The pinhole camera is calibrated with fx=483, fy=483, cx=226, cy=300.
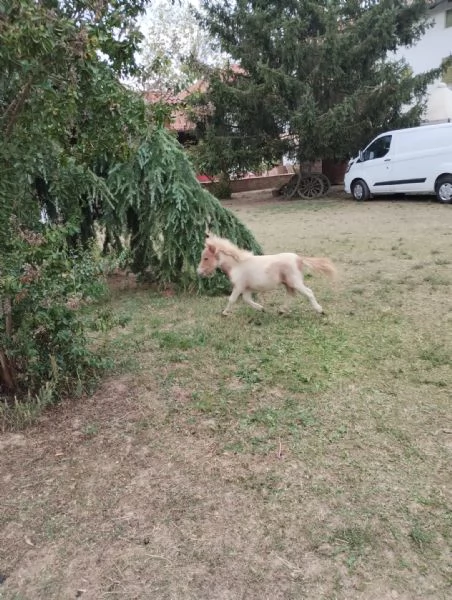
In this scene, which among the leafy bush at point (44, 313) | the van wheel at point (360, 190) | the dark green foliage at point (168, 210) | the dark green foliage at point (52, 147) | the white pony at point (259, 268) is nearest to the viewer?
the dark green foliage at point (52, 147)

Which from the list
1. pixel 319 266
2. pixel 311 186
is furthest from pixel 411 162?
pixel 319 266

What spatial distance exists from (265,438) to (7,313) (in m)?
1.82

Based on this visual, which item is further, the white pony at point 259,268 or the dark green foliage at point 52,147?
the white pony at point 259,268

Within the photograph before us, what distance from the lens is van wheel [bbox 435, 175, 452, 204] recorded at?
12.9 meters

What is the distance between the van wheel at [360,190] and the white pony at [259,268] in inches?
445

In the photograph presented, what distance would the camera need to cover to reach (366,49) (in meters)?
14.9

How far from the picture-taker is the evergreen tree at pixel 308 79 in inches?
575

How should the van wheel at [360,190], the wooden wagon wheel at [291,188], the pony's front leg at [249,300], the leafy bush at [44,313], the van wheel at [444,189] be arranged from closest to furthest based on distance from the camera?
the leafy bush at [44,313]
the pony's front leg at [249,300]
the van wheel at [444,189]
the van wheel at [360,190]
the wooden wagon wheel at [291,188]

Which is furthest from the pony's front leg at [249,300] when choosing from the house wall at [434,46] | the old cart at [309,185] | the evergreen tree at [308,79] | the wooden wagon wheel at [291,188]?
the house wall at [434,46]

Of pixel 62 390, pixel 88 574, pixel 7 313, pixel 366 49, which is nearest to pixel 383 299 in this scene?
pixel 62 390

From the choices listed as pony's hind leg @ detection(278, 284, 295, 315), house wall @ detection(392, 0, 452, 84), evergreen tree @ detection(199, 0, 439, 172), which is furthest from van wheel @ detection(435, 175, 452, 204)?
house wall @ detection(392, 0, 452, 84)

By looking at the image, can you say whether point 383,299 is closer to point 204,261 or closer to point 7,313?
point 204,261

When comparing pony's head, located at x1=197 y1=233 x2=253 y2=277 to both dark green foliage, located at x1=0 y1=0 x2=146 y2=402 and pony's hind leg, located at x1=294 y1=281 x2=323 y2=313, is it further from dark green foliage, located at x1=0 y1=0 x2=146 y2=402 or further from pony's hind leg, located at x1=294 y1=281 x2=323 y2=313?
dark green foliage, located at x1=0 y1=0 x2=146 y2=402

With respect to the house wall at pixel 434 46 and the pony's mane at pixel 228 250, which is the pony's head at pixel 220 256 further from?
the house wall at pixel 434 46
